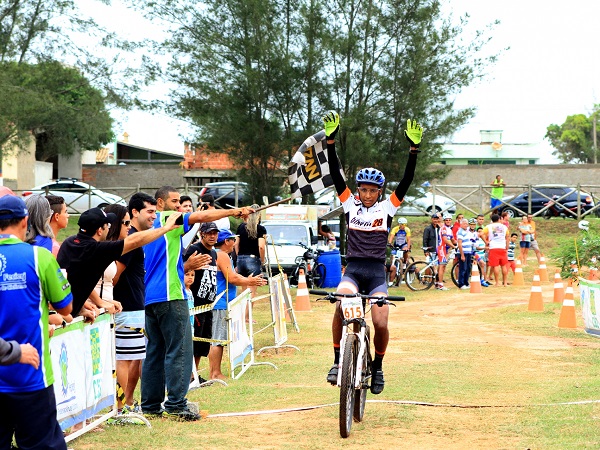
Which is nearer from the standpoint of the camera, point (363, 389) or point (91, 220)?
point (91, 220)

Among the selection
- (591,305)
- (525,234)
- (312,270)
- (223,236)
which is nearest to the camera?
(223,236)

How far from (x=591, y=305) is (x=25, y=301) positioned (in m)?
11.4

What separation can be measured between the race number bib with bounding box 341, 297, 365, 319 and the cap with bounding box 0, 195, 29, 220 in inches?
139

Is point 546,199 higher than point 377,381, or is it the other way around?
point 546,199

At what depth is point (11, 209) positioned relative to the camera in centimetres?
544

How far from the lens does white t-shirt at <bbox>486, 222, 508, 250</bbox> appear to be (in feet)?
88.0

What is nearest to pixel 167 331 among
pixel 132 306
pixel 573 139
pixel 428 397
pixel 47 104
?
pixel 132 306

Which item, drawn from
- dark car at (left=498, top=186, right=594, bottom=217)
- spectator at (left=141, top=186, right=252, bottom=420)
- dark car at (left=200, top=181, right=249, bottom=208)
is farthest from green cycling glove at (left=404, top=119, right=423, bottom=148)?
dark car at (left=498, top=186, right=594, bottom=217)

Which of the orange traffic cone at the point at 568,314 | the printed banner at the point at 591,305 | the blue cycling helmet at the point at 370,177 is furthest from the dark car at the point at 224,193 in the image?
the blue cycling helmet at the point at 370,177

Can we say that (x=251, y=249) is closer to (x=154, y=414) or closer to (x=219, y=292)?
(x=219, y=292)

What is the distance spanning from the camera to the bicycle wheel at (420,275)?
25.9 meters

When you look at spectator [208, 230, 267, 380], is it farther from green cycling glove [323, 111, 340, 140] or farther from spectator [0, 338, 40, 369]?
spectator [0, 338, 40, 369]

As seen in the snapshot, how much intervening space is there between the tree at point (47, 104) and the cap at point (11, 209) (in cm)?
2770

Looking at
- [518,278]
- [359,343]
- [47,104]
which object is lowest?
[518,278]
